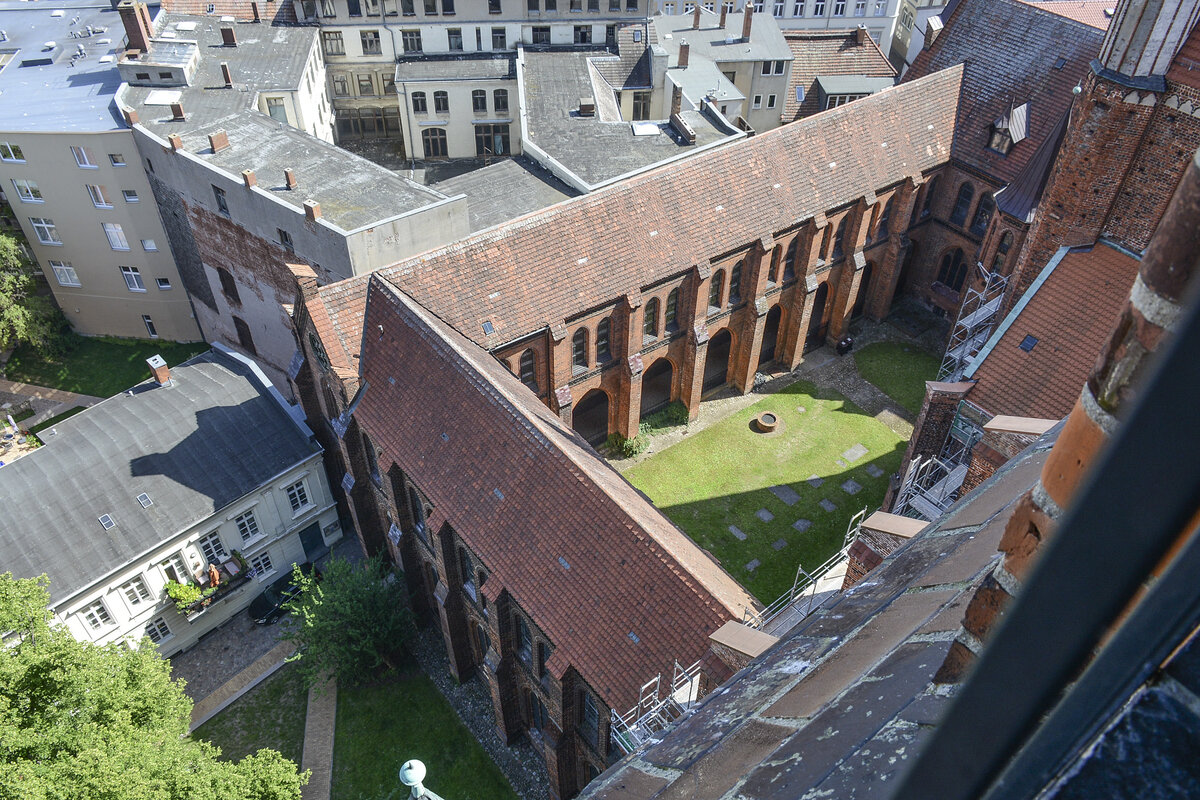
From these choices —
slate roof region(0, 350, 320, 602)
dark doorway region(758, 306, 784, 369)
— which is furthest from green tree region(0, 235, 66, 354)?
dark doorway region(758, 306, 784, 369)

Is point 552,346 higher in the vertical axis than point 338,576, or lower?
higher

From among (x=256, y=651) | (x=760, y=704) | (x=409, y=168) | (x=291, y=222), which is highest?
(x=760, y=704)

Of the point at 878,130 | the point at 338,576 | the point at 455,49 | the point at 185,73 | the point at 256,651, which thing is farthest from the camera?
the point at 455,49

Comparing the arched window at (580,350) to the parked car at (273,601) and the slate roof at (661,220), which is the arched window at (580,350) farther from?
the parked car at (273,601)

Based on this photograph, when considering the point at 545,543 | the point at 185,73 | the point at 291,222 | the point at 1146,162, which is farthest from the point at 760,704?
the point at 185,73

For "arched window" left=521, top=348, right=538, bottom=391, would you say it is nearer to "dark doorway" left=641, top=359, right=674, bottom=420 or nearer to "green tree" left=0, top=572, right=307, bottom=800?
"dark doorway" left=641, top=359, right=674, bottom=420

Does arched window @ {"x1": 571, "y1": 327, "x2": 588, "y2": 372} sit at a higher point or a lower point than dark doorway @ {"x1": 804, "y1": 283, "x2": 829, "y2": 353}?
higher

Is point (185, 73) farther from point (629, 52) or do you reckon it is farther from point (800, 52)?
point (800, 52)
